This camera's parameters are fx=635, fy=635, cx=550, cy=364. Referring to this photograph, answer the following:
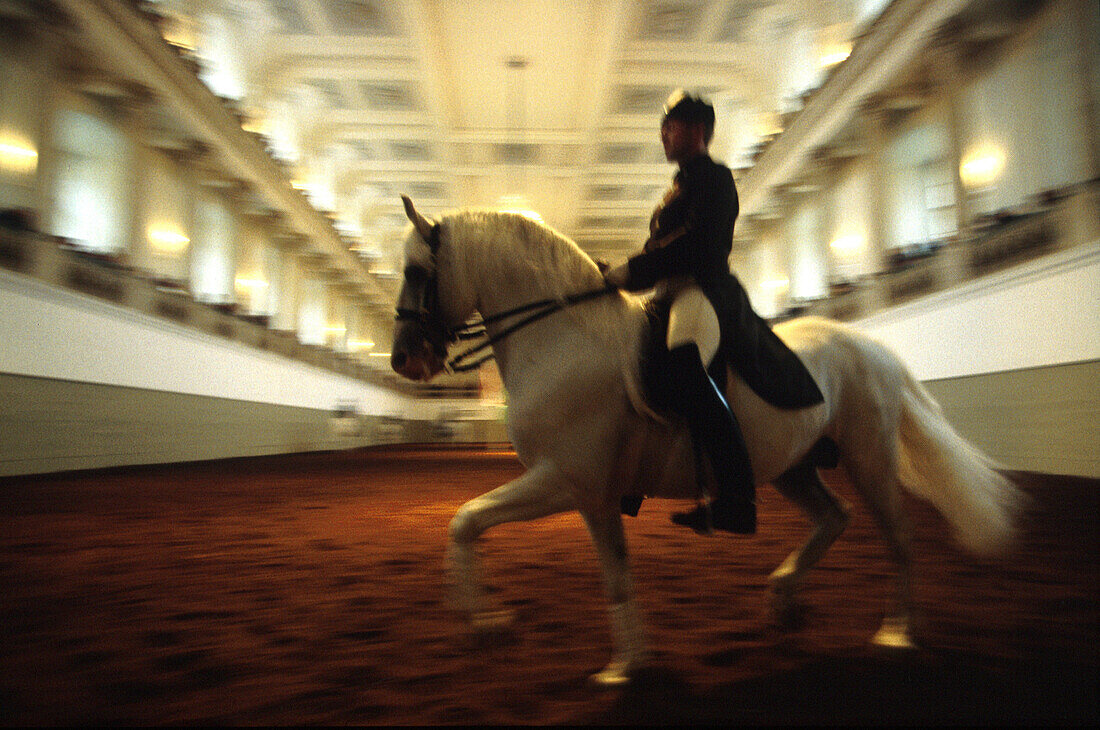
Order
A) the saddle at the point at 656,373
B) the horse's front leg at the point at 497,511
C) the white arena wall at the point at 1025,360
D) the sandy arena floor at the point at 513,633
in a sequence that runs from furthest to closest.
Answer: the white arena wall at the point at 1025,360, the saddle at the point at 656,373, the horse's front leg at the point at 497,511, the sandy arena floor at the point at 513,633

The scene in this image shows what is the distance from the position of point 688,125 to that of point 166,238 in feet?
50.8

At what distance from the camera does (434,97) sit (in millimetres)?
16953

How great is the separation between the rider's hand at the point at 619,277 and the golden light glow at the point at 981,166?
1140 cm

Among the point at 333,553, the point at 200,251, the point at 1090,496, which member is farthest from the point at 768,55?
the point at 333,553

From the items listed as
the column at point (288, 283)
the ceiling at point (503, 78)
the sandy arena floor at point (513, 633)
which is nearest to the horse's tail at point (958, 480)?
the sandy arena floor at point (513, 633)

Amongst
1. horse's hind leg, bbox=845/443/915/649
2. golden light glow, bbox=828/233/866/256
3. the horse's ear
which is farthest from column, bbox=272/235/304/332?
horse's hind leg, bbox=845/443/915/649

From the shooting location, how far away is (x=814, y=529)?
9.67 ft

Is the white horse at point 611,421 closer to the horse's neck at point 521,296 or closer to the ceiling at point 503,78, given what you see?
the horse's neck at point 521,296

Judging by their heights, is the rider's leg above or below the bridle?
below

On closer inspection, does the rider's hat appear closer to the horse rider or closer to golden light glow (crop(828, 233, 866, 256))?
the horse rider

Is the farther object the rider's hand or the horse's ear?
the rider's hand

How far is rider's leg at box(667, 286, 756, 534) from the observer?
7.20 feet

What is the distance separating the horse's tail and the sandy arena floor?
42cm

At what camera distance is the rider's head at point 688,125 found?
2.49 meters
